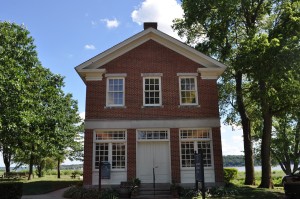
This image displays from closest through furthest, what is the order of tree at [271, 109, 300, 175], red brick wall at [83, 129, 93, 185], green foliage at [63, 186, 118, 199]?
1. green foliage at [63, 186, 118, 199]
2. red brick wall at [83, 129, 93, 185]
3. tree at [271, 109, 300, 175]

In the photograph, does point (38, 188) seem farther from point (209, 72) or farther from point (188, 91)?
point (209, 72)

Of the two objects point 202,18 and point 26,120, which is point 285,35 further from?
point 26,120

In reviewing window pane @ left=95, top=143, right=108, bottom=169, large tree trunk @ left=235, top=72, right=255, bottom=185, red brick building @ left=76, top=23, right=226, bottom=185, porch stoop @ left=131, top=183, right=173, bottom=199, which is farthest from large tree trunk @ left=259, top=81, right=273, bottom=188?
window pane @ left=95, top=143, right=108, bottom=169

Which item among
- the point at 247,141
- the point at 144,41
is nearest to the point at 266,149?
the point at 247,141

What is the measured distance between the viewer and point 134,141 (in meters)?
19.2

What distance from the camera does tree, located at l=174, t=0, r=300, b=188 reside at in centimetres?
1922

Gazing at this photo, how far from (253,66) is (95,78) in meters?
9.92

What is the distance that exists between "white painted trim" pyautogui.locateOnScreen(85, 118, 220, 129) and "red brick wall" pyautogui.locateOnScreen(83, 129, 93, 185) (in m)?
0.55

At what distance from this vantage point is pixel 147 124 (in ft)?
63.7

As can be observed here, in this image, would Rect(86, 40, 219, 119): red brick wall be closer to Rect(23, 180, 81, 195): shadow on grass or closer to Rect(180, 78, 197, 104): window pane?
Rect(180, 78, 197, 104): window pane

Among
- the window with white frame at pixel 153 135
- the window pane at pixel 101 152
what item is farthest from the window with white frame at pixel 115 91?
the window pane at pixel 101 152

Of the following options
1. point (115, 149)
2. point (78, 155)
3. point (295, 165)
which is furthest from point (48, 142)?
point (295, 165)

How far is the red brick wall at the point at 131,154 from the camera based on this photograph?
743 inches

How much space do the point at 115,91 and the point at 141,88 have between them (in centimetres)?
164
